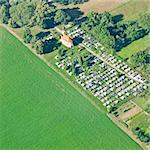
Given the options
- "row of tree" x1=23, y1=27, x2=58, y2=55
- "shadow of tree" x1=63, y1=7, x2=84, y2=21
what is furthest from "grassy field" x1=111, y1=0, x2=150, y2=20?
"row of tree" x1=23, y1=27, x2=58, y2=55

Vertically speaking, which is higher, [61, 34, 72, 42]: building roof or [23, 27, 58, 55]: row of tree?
[61, 34, 72, 42]: building roof

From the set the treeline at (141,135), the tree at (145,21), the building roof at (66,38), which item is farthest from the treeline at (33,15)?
the treeline at (141,135)

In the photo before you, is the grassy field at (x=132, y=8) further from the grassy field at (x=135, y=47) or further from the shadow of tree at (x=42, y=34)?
the shadow of tree at (x=42, y=34)

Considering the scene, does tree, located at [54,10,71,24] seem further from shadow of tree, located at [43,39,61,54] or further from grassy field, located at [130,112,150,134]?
grassy field, located at [130,112,150,134]

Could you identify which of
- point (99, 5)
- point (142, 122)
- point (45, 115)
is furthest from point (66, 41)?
point (142, 122)

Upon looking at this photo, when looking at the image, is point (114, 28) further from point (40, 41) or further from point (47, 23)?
point (40, 41)
